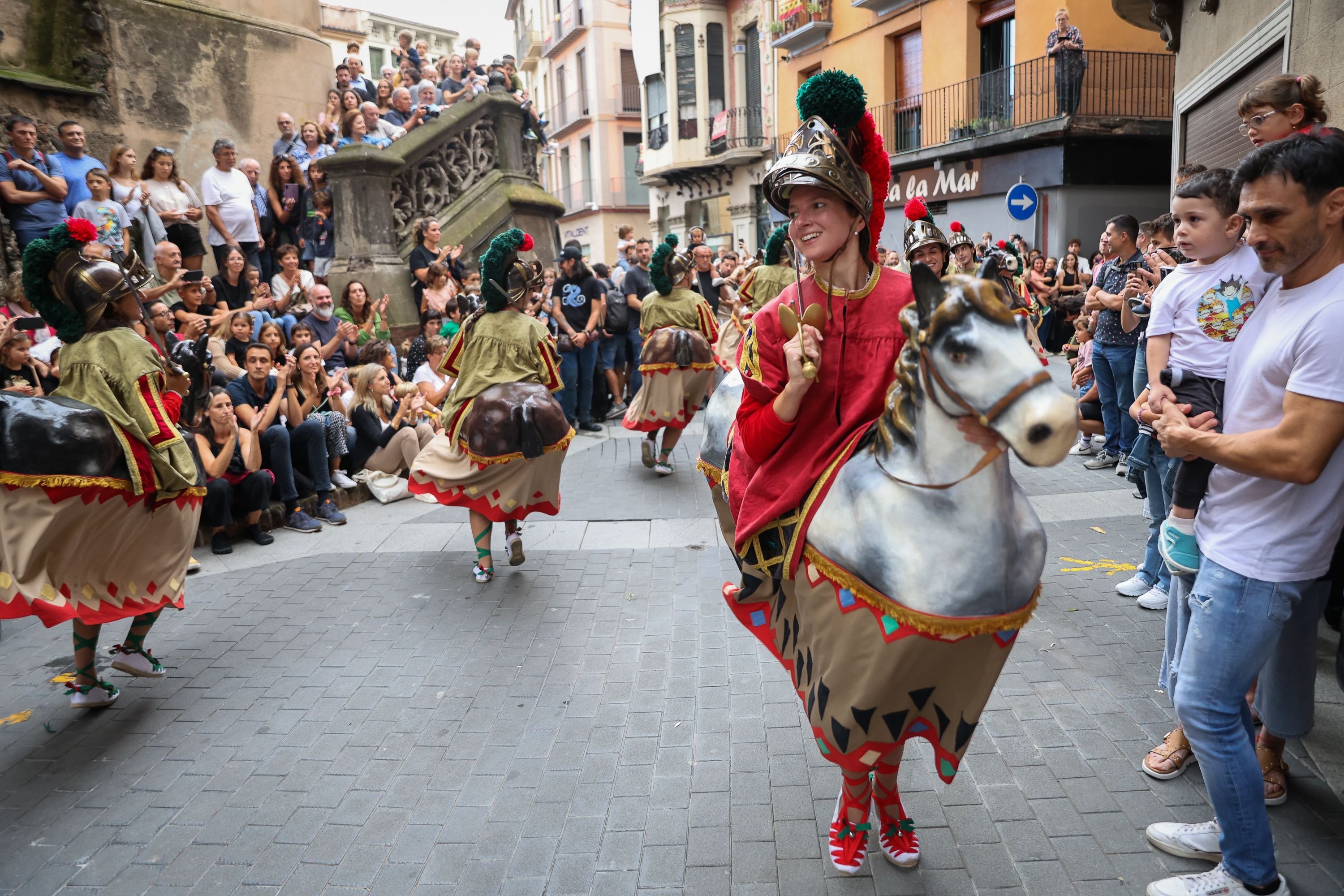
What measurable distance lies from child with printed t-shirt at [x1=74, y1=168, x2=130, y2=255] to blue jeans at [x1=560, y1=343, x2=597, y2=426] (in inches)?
197

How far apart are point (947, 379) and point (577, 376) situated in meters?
9.91

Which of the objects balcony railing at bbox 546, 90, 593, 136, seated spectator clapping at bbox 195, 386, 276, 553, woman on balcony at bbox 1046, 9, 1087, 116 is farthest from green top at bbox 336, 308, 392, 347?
balcony railing at bbox 546, 90, 593, 136

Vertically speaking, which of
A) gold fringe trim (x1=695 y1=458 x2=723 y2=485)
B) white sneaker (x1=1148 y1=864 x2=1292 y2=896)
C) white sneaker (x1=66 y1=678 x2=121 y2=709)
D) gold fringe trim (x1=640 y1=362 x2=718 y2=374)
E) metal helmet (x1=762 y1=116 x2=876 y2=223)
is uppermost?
metal helmet (x1=762 y1=116 x2=876 y2=223)

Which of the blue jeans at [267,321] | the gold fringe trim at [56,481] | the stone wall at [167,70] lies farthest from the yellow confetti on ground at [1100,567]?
the stone wall at [167,70]

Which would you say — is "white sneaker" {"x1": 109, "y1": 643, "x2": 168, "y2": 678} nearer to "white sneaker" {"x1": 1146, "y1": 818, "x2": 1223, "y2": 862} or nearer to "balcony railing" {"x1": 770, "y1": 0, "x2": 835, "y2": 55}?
"white sneaker" {"x1": 1146, "y1": 818, "x2": 1223, "y2": 862}

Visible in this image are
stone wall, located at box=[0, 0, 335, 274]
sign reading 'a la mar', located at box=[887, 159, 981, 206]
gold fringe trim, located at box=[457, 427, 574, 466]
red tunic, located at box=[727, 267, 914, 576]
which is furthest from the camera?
sign reading 'a la mar', located at box=[887, 159, 981, 206]

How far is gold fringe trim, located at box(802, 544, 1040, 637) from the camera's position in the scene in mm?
2346

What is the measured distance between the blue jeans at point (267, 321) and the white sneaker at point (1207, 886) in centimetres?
766

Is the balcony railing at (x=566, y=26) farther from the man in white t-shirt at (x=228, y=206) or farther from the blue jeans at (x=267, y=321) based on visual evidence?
the blue jeans at (x=267, y=321)

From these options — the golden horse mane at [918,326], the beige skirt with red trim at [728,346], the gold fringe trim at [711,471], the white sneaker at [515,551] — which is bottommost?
the white sneaker at [515,551]

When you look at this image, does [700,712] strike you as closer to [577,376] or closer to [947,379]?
[947,379]

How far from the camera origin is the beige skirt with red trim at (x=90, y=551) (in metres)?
4.10

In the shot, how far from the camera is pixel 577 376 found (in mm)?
11875

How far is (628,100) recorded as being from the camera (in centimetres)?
4103
